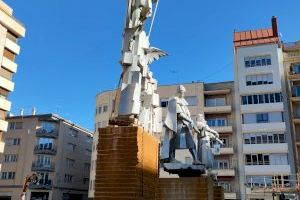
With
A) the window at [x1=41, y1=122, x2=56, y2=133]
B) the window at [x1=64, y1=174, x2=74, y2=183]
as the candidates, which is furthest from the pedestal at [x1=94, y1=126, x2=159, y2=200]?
the window at [x1=64, y1=174, x2=74, y2=183]

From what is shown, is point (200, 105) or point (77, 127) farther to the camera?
point (77, 127)

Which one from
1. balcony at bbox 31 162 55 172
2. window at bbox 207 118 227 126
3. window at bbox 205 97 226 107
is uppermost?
window at bbox 205 97 226 107

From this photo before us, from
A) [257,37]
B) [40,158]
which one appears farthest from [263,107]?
[40,158]

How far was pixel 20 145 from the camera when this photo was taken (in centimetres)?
5481

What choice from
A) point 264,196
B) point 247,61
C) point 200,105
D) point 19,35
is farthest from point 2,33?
point 264,196

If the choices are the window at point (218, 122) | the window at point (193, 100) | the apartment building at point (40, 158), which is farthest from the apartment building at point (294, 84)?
the apartment building at point (40, 158)

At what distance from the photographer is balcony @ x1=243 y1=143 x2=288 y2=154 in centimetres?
4069

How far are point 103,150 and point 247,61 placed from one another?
40816mm

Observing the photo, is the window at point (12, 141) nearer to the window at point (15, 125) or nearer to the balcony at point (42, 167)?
the window at point (15, 125)

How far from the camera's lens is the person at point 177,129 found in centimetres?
902

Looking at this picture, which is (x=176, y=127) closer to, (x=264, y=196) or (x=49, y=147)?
(x=264, y=196)

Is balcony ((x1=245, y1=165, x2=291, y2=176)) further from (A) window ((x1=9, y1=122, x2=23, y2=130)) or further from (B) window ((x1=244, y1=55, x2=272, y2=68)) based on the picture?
(A) window ((x1=9, y1=122, x2=23, y2=130))

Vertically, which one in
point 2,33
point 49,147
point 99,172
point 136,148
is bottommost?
point 99,172

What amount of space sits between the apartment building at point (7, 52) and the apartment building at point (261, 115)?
82.8ft
